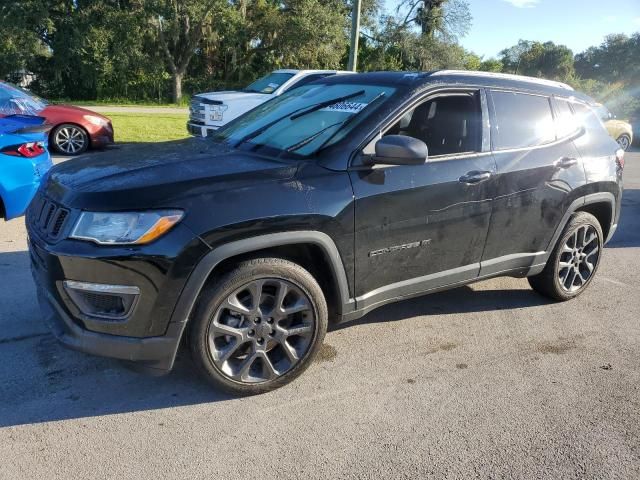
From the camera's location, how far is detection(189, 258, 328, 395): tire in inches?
116

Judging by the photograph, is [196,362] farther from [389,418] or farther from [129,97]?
[129,97]

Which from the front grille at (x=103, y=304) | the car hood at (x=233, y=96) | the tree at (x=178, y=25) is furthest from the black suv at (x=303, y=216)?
the tree at (x=178, y=25)

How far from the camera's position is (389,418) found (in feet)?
9.91

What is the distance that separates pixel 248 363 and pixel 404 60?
34.5 meters

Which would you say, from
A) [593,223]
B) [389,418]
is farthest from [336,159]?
[593,223]

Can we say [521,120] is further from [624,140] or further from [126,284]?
[624,140]

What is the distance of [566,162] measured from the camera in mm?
4219

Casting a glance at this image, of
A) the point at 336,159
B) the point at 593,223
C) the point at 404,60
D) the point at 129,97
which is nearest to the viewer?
the point at 336,159

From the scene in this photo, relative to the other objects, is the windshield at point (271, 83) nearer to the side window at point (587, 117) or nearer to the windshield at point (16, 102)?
the windshield at point (16, 102)

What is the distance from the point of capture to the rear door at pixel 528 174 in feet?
12.7

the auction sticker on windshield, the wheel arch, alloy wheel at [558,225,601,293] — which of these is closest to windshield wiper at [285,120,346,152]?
the auction sticker on windshield

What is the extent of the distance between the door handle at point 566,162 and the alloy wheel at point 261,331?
7.56ft

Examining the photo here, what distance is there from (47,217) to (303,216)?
141 centimetres

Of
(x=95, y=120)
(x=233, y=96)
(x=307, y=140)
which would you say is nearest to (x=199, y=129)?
(x=233, y=96)
